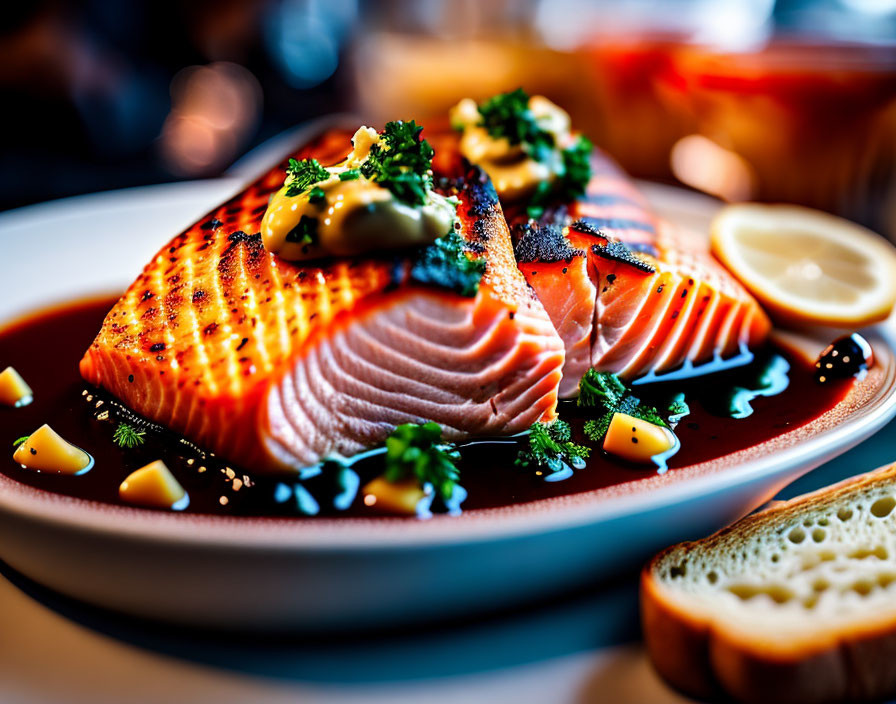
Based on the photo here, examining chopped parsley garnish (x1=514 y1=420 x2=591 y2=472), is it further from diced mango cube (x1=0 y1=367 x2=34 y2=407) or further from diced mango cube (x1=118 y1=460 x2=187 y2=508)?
diced mango cube (x1=0 y1=367 x2=34 y2=407)

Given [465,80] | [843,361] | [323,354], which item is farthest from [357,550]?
[465,80]

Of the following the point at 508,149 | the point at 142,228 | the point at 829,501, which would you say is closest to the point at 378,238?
the point at 508,149

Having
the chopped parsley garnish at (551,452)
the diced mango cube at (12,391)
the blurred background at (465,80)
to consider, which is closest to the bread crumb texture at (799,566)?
the chopped parsley garnish at (551,452)

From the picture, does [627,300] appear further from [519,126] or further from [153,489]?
[153,489]

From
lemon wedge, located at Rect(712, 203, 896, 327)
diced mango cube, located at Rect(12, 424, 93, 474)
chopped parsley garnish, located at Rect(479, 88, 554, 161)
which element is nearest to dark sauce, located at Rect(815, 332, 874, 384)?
lemon wedge, located at Rect(712, 203, 896, 327)

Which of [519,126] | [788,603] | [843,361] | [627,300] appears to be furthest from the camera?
[519,126]

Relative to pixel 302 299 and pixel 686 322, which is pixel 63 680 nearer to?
pixel 302 299
